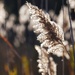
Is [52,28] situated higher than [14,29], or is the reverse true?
[14,29]

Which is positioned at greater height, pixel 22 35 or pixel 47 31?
pixel 22 35

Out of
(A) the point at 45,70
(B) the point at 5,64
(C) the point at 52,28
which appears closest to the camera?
(C) the point at 52,28

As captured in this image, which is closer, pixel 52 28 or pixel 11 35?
pixel 52 28

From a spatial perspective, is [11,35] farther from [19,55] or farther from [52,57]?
[52,57]

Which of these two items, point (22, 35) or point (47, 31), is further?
point (22, 35)

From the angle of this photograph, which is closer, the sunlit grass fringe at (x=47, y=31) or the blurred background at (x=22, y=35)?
the sunlit grass fringe at (x=47, y=31)

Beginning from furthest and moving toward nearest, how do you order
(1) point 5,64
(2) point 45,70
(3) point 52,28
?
(1) point 5,64
(2) point 45,70
(3) point 52,28

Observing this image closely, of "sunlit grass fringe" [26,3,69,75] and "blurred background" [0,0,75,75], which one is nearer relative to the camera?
"sunlit grass fringe" [26,3,69,75]

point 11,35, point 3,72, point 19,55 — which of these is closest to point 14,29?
point 11,35
